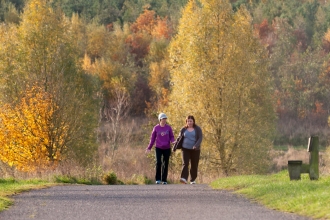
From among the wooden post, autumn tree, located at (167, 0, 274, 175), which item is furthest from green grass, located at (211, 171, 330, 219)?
autumn tree, located at (167, 0, 274, 175)

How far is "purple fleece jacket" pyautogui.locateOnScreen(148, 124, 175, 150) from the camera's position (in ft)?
83.0

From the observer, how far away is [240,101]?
4138 centimetres

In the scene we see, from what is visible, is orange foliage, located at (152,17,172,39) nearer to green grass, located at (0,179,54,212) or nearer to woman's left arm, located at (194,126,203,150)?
woman's left arm, located at (194,126,203,150)

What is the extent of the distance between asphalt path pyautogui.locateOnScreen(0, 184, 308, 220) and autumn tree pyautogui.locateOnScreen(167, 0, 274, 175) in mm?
20984

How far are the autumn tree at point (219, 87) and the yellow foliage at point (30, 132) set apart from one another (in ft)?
22.1

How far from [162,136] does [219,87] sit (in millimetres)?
15877

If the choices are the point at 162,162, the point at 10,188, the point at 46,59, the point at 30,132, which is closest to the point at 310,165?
the point at 162,162

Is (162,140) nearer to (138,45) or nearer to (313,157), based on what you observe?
(313,157)

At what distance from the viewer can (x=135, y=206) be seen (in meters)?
15.2

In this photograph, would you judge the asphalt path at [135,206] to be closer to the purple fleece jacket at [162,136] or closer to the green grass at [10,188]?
the green grass at [10,188]

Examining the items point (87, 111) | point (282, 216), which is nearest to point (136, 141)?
point (87, 111)

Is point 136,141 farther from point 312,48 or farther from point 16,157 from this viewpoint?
point 312,48

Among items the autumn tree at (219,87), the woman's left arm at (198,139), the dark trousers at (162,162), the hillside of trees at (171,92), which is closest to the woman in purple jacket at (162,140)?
the dark trousers at (162,162)

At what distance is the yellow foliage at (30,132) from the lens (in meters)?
39.9
